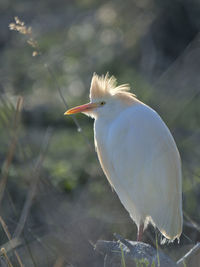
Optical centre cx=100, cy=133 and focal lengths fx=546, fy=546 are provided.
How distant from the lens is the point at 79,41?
369 inches

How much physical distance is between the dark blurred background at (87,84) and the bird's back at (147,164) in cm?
50

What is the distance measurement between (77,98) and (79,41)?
188cm

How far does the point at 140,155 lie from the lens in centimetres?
351

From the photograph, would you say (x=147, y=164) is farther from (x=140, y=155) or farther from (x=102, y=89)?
(x=102, y=89)

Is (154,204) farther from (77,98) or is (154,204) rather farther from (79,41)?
(79,41)

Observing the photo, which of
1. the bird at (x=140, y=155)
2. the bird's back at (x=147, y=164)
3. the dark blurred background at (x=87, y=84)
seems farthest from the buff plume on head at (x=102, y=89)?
the dark blurred background at (x=87, y=84)

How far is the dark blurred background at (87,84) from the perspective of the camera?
4773 millimetres

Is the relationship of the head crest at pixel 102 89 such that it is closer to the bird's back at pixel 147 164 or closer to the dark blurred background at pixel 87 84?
the bird's back at pixel 147 164

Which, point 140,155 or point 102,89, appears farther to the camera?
point 102,89

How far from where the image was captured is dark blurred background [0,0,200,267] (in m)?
4.77

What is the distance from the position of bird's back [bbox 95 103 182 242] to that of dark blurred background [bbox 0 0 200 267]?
50cm

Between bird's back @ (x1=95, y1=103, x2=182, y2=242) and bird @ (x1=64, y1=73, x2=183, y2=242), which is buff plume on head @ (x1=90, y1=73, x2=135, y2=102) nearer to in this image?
bird @ (x1=64, y1=73, x2=183, y2=242)

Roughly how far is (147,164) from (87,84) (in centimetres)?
472

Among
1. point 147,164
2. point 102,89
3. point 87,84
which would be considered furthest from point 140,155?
point 87,84
